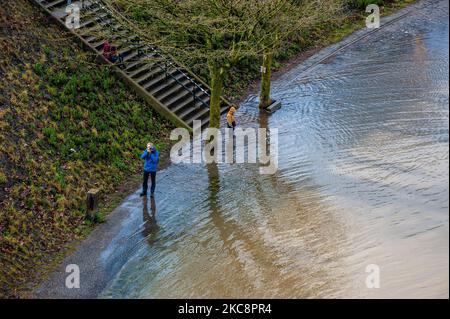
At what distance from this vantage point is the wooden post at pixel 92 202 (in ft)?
48.3

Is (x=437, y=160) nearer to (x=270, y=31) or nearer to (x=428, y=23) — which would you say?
(x=270, y=31)

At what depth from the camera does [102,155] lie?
17.0m

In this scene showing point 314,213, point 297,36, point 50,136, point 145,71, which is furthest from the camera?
point 297,36

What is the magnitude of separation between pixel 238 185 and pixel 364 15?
15951 mm

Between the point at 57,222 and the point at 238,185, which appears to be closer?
the point at 57,222

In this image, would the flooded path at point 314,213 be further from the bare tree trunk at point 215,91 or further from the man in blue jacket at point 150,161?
the bare tree trunk at point 215,91

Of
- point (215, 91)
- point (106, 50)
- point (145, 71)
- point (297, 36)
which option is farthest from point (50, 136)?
point (297, 36)

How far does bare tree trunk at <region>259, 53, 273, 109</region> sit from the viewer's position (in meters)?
20.7

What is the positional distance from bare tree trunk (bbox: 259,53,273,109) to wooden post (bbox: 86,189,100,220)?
7.91m

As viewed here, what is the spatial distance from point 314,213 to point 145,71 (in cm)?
826

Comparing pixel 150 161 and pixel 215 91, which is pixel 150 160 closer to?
pixel 150 161

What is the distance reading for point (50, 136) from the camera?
1656cm

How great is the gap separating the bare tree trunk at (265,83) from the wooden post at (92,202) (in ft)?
26.0
